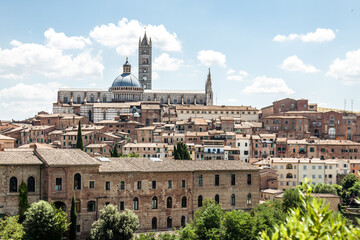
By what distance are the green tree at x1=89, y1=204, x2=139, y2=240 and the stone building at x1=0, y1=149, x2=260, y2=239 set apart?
2.07 metres

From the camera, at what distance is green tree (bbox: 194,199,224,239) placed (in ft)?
94.5

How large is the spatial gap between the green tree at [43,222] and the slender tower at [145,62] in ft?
294

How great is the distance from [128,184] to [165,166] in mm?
3054

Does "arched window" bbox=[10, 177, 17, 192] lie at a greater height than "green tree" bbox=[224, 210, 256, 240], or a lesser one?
greater

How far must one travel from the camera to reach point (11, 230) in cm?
2667

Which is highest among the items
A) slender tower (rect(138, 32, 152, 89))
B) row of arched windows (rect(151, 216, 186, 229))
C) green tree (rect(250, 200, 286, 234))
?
slender tower (rect(138, 32, 152, 89))

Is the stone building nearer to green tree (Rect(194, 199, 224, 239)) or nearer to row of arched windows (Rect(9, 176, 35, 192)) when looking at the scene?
row of arched windows (Rect(9, 176, 35, 192))

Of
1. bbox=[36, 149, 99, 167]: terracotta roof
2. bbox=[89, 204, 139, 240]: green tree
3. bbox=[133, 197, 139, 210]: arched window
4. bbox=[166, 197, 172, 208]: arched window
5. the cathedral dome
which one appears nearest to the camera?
bbox=[89, 204, 139, 240]: green tree

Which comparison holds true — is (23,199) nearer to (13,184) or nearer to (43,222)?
(13,184)

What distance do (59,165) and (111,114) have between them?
5561 cm

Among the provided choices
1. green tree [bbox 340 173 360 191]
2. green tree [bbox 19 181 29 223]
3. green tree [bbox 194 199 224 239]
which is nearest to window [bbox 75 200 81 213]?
green tree [bbox 19 181 29 223]

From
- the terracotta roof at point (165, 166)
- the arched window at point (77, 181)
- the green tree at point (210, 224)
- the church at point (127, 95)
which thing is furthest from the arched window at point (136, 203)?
the church at point (127, 95)

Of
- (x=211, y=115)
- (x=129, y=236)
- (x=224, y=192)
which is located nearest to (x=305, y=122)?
(x=211, y=115)

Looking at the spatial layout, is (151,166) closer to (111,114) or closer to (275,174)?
(275,174)
